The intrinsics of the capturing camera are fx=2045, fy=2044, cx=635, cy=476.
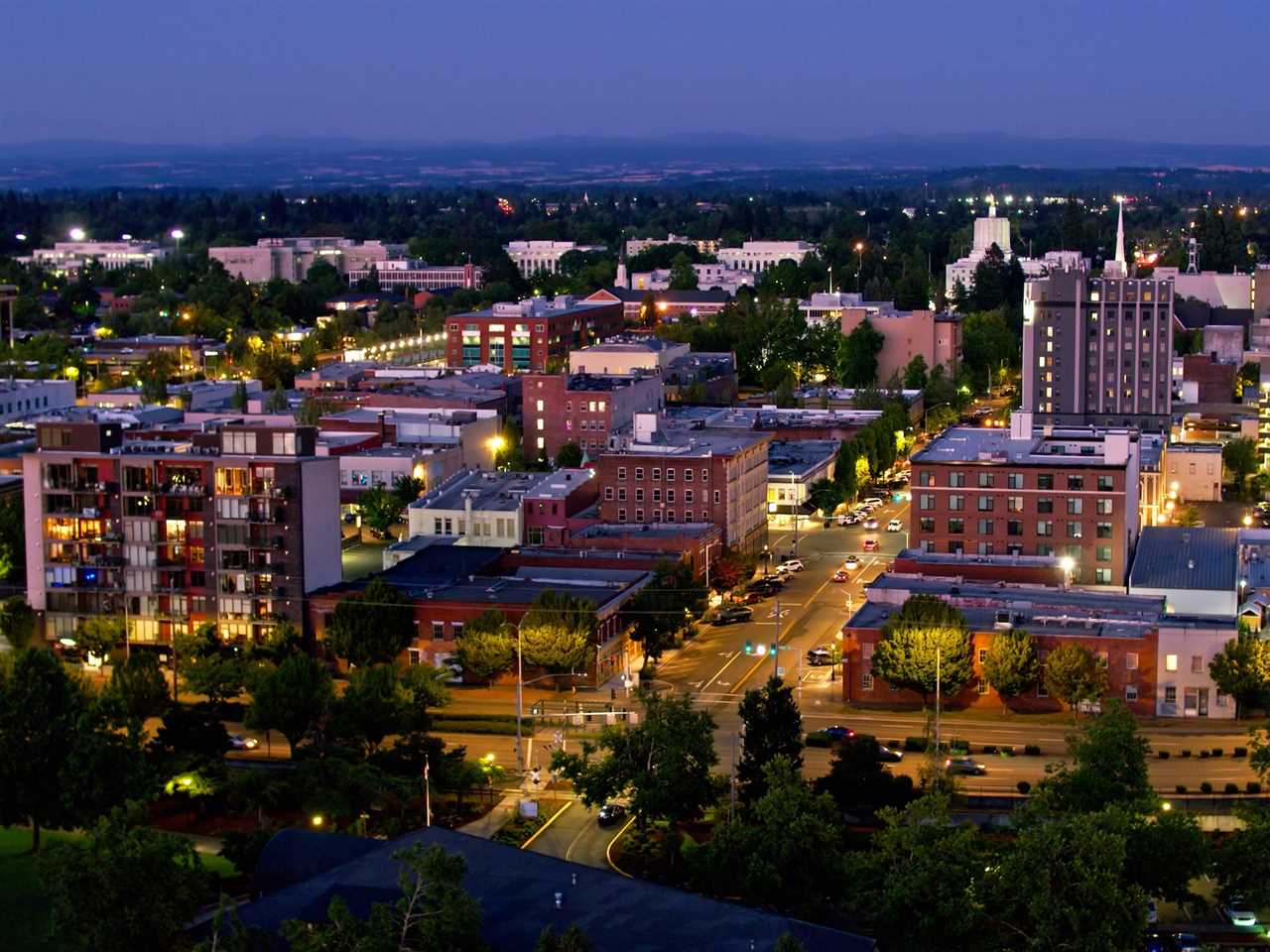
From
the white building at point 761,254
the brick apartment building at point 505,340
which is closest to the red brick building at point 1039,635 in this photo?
the brick apartment building at point 505,340

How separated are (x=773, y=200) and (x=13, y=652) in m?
157

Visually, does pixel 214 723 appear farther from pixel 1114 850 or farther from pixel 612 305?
pixel 612 305

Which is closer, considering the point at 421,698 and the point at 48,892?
the point at 48,892

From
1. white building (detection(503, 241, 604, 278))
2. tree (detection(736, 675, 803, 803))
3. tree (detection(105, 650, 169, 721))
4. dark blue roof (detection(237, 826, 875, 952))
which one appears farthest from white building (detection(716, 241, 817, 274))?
dark blue roof (detection(237, 826, 875, 952))

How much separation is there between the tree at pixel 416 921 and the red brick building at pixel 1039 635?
11.2m

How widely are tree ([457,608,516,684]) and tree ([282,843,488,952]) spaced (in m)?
10.8

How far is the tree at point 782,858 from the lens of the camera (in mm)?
18922

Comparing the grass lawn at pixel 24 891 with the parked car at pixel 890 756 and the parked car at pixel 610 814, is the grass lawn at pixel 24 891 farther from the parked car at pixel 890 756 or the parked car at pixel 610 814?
the parked car at pixel 890 756

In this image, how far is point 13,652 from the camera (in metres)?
26.8

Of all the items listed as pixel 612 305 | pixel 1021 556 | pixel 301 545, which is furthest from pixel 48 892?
pixel 612 305

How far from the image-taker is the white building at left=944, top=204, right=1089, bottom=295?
267ft

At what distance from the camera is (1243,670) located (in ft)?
84.5

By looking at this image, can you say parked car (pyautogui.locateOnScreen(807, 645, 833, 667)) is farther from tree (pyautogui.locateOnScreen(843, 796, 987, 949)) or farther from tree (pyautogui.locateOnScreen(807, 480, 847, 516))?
tree (pyautogui.locateOnScreen(807, 480, 847, 516))

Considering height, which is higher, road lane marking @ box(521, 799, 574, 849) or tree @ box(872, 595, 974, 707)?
tree @ box(872, 595, 974, 707)
